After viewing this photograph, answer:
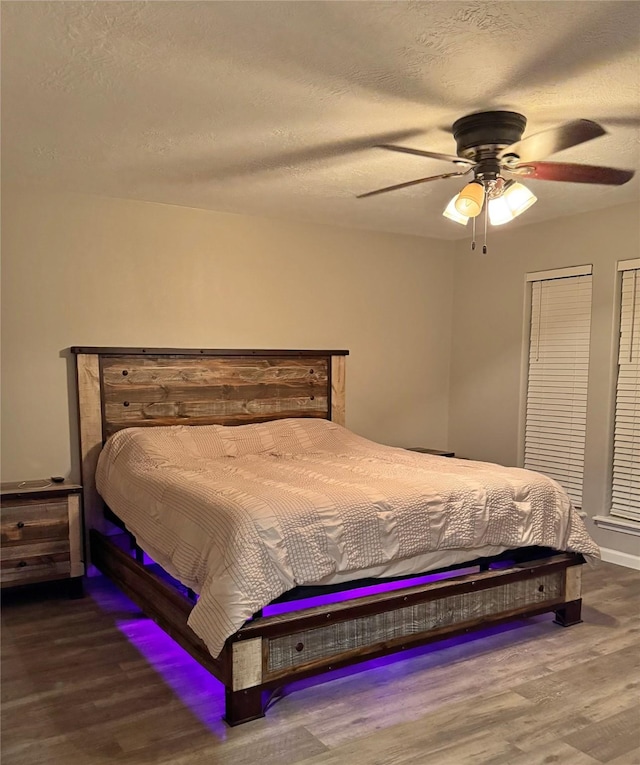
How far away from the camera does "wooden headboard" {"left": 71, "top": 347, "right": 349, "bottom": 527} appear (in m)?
3.78

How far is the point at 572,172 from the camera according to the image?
2529mm

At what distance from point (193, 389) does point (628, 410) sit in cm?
282

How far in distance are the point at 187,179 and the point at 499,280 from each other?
2.59 m

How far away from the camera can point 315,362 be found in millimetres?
4609

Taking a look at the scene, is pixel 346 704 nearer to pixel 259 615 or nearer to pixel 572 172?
pixel 259 615

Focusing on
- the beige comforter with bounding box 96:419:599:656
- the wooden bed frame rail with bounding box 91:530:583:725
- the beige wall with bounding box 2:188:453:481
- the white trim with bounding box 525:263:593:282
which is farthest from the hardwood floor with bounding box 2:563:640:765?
the white trim with bounding box 525:263:593:282

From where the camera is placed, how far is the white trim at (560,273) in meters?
4.20

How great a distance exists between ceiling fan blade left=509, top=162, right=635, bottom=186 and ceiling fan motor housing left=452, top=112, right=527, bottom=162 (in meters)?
0.13

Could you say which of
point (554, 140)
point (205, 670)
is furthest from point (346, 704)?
point (554, 140)

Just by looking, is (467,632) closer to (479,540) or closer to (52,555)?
(479,540)

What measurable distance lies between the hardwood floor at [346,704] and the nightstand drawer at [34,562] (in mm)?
248

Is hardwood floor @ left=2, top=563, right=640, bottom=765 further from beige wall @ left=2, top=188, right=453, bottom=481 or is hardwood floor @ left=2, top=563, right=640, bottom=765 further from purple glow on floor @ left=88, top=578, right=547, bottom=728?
beige wall @ left=2, top=188, right=453, bottom=481

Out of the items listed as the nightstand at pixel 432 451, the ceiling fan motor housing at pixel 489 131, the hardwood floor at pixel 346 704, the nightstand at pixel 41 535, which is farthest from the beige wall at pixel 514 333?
the nightstand at pixel 41 535

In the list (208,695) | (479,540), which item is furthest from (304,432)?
(208,695)
